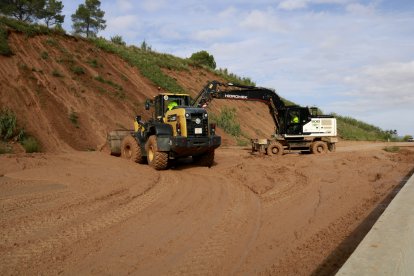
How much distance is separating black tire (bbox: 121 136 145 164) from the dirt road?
2.06 m

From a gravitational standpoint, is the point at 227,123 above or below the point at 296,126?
above

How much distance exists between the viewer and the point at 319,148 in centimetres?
2264

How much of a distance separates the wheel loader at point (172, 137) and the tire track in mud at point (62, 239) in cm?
495

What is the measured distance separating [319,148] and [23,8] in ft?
97.7

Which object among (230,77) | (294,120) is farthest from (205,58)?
(294,120)

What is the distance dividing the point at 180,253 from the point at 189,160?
38.7 feet

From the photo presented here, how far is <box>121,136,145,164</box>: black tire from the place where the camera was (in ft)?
50.2

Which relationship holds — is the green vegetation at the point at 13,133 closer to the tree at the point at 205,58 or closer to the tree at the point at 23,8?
the tree at the point at 23,8

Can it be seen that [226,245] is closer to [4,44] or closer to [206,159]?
[206,159]

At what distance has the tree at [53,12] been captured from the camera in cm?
4094

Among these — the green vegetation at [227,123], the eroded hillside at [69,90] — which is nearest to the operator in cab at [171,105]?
the eroded hillside at [69,90]

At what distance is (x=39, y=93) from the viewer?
2184 cm

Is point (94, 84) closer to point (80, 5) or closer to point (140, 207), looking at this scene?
point (140, 207)

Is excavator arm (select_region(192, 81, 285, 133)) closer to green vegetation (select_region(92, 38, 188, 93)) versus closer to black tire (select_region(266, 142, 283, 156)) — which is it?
black tire (select_region(266, 142, 283, 156))
